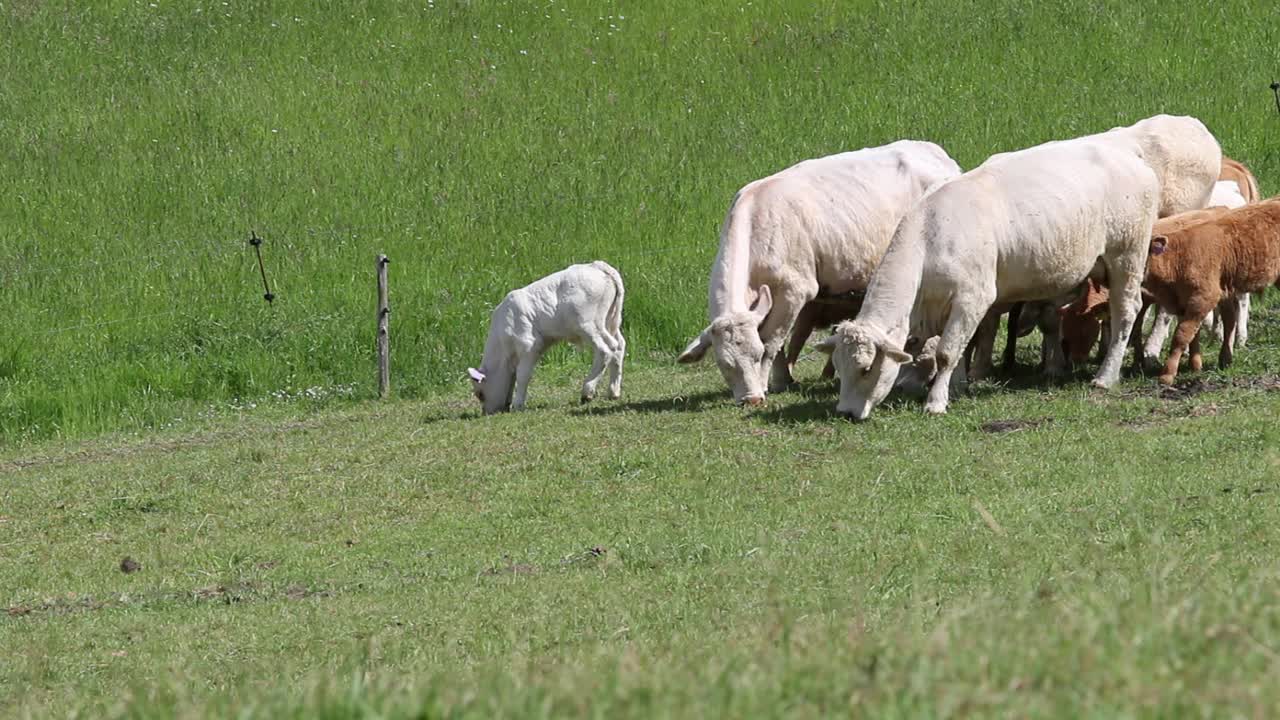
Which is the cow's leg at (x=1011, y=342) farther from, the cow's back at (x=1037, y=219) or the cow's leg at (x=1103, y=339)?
the cow's back at (x=1037, y=219)

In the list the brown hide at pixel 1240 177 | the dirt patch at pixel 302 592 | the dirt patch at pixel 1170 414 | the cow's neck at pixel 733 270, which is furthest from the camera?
the brown hide at pixel 1240 177

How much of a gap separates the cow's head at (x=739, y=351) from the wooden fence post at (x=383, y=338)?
5.26 metres

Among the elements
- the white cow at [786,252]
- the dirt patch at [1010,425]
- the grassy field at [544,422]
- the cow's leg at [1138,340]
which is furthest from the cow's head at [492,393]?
the cow's leg at [1138,340]

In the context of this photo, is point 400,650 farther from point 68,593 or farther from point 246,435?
point 246,435

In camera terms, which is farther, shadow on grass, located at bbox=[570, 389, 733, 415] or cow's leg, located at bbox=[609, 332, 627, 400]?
cow's leg, located at bbox=[609, 332, 627, 400]

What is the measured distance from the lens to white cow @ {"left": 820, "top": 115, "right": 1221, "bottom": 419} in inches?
526

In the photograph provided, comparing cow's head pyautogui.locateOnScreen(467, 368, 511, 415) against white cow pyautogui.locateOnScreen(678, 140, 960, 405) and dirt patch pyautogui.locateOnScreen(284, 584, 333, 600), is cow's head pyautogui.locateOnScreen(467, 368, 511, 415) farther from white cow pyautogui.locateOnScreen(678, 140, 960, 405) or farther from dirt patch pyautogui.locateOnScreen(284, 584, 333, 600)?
dirt patch pyautogui.locateOnScreen(284, 584, 333, 600)

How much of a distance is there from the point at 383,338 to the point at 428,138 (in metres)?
9.64

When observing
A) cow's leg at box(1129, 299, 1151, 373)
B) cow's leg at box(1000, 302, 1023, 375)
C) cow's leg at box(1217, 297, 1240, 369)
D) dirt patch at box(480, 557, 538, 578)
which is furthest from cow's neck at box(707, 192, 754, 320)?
dirt patch at box(480, 557, 538, 578)

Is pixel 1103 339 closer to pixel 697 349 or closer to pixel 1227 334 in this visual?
pixel 1227 334

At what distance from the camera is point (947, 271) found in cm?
1359

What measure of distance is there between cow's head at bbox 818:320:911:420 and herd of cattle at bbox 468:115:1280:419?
0.06ft

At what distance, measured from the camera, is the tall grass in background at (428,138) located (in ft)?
66.8

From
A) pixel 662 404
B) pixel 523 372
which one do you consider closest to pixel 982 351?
pixel 662 404
